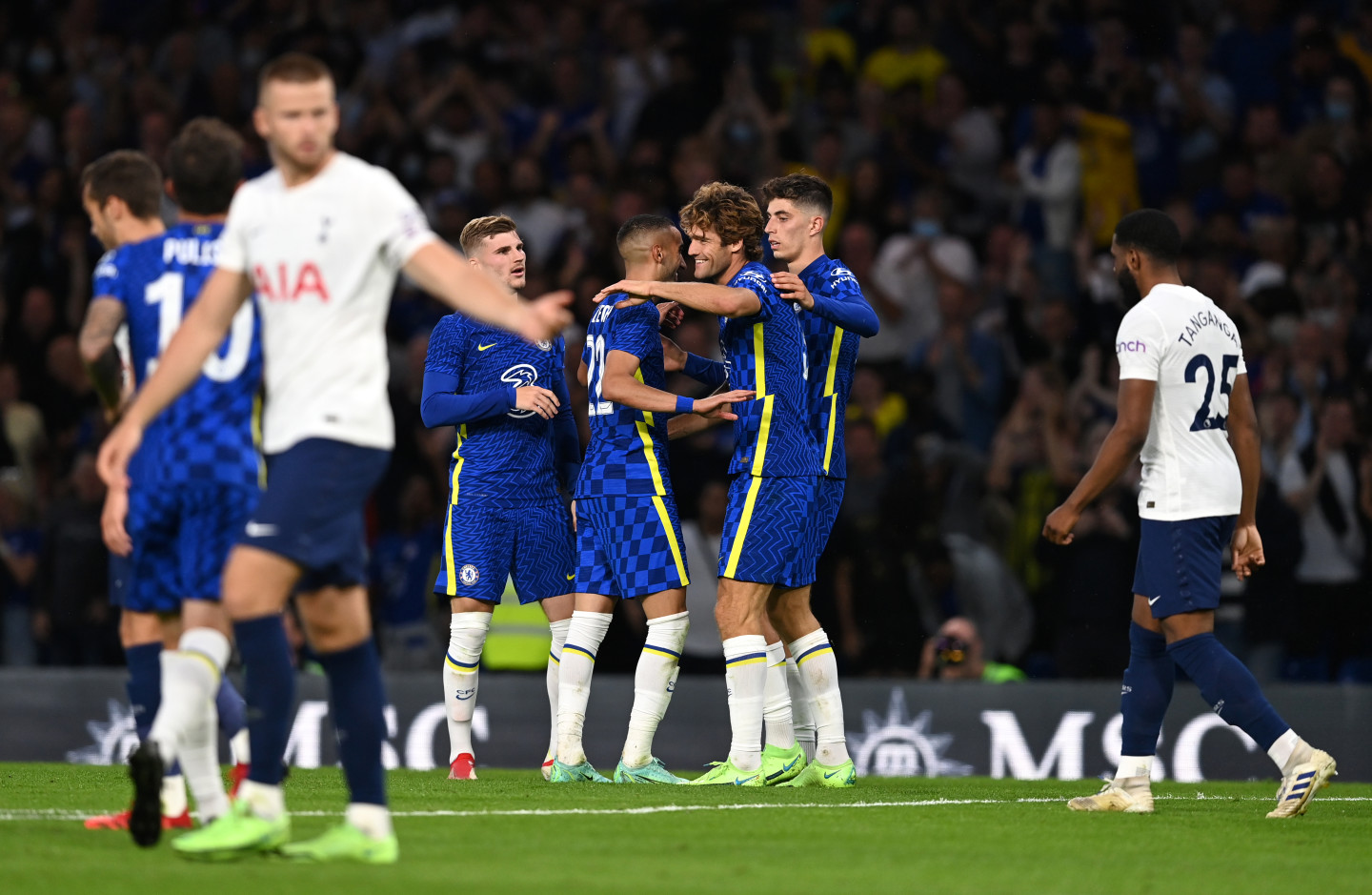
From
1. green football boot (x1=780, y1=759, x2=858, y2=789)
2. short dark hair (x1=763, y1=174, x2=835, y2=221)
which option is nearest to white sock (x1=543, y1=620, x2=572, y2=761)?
green football boot (x1=780, y1=759, x2=858, y2=789)

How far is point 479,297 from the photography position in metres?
5.03

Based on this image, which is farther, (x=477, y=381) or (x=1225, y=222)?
(x=1225, y=222)

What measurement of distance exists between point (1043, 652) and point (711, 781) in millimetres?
5012

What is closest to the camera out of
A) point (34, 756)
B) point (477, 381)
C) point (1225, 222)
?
point (477, 381)

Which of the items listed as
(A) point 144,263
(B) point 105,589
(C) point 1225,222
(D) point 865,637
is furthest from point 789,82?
(A) point 144,263

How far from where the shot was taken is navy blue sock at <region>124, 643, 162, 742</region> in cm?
582

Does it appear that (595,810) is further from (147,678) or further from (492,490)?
(492,490)

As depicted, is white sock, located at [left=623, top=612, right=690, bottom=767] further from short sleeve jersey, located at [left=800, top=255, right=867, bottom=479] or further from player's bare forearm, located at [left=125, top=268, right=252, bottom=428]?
player's bare forearm, located at [left=125, top=268, right=252, bottom=428]

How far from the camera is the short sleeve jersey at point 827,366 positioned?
8250mm

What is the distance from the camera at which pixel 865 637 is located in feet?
41.3

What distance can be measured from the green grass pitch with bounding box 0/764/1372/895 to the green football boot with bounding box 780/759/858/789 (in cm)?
13

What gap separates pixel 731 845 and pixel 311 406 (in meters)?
1.96

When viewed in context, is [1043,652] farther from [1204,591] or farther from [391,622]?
[1204,591]

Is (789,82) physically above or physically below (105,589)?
above
